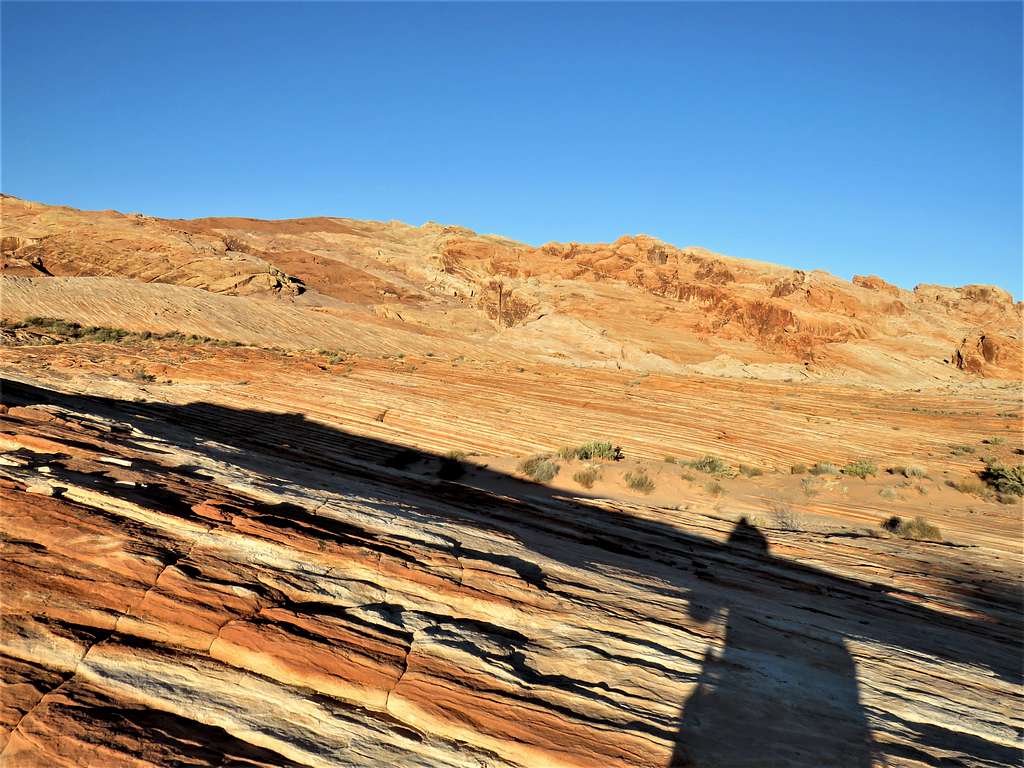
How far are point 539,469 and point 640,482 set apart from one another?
6.14 ft

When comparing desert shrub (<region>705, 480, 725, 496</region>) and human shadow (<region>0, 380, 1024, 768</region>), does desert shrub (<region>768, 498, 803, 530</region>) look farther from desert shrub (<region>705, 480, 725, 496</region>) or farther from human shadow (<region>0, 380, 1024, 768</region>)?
desert shrub (<region>705, 480, 725, 496</region>)

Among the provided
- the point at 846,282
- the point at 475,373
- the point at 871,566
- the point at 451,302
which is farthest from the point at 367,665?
the point at 846,282

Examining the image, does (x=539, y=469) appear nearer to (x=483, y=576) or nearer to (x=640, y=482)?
(x=640, y=482)

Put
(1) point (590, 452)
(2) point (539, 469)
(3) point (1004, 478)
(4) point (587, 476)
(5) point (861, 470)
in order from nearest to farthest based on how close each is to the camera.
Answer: (4) point (587, 476) → (2) point (539, 469) → (3) point (1004, 478) → (5) point (861, 470) → (1) point (590, 452)

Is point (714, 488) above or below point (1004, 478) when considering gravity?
below

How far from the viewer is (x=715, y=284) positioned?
4584 centimetres

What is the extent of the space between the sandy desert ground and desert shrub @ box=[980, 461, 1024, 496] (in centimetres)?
9

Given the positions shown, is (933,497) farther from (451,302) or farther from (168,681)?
(451,302)

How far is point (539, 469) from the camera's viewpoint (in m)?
12.6

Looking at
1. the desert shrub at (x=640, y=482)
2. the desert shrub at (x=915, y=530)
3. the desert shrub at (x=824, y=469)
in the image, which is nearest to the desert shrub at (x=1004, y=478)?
the desert shrub at (x=824, y=469)

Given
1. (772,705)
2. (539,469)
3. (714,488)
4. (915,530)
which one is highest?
(915,530)

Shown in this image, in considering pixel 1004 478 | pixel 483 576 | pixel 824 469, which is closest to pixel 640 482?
pixel 824 469

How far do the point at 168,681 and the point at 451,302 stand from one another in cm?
4892

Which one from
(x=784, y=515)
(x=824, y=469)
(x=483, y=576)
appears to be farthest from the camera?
(x=824, y=469)
